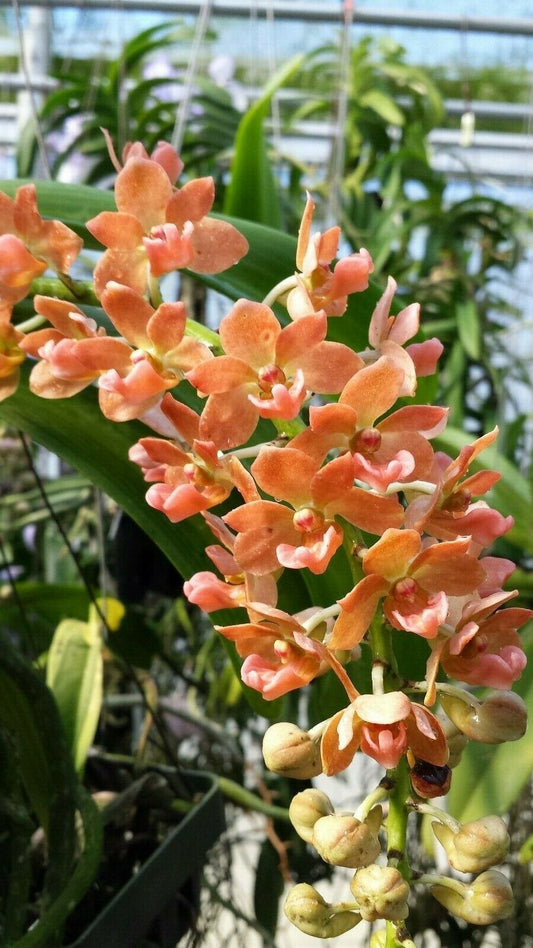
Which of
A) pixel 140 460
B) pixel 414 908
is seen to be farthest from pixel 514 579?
pixel 140 460

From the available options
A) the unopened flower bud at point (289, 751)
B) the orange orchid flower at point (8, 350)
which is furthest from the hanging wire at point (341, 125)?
the unopened flower bud at point (289, 751)

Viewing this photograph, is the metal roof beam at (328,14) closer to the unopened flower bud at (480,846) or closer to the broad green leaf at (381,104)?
the broad green leaf at (381,104)

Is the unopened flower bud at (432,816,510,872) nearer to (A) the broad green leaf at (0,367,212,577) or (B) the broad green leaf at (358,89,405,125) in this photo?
(A) the broad green leaf at (0,367,212,577)

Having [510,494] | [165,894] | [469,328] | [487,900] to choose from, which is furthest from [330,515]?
[469,328]

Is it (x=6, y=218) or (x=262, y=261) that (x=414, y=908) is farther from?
(x=6, y=218)

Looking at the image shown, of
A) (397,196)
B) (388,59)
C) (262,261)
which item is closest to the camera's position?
(262,261)
